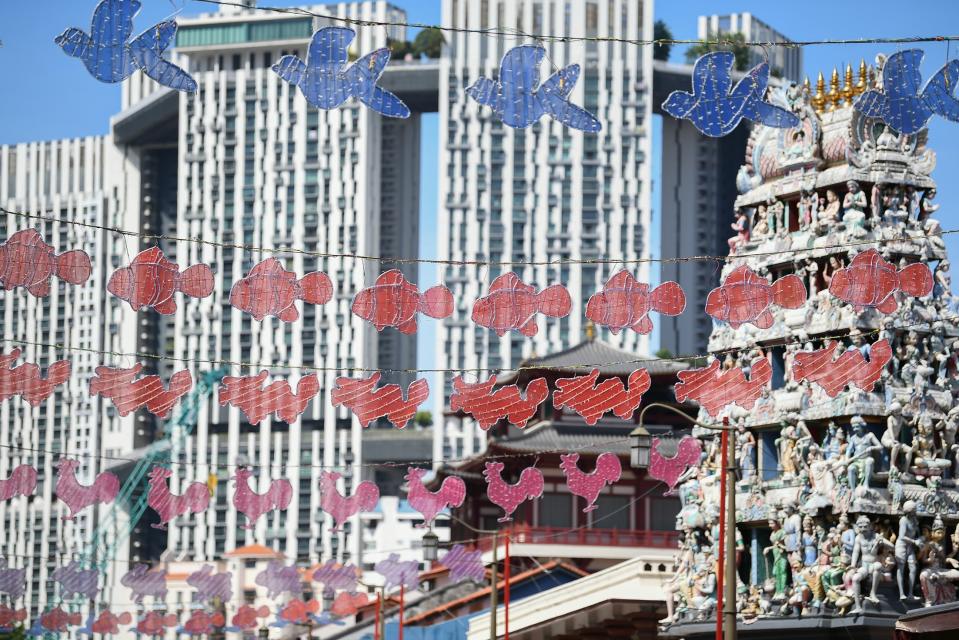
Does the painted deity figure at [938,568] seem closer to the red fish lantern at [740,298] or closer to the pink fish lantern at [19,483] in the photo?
the red fish lantern at [740,298]

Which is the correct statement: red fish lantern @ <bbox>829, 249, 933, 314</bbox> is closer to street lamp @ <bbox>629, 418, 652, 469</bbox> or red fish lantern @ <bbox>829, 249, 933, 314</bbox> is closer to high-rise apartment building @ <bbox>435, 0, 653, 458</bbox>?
street lamp @ <bbox>629, 418, 652, 469</bbox>

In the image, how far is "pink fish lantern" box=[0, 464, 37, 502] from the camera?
42406 millimetres

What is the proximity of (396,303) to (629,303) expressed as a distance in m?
4.60

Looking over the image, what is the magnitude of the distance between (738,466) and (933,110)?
22454 millimetres

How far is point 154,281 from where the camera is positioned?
35.4 metres

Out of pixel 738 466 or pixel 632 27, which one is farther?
pixel 632 27

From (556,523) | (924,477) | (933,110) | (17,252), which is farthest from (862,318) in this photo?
(556,523)

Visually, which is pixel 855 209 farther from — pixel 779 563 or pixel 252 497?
pixel 252 497

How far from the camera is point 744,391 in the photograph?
45.8 m

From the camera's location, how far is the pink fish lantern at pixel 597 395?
4069 centimetres

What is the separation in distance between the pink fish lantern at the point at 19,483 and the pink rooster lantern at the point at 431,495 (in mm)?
9605

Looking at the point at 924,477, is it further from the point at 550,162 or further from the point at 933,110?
the point at 550,162

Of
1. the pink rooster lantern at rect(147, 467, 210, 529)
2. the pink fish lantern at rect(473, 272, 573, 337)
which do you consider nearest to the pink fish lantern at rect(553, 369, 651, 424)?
the pink fish lantern at rect(473, 272, 573, 337)

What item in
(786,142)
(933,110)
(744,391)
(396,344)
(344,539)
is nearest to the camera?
(933,110)
